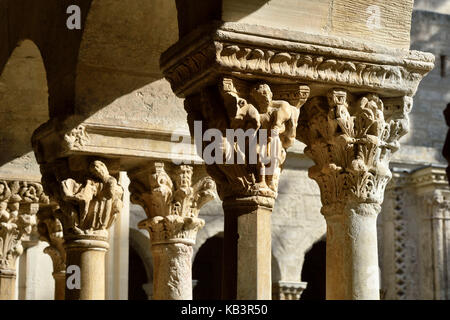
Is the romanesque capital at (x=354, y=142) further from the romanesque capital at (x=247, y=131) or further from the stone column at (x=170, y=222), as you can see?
the stone column at (x=170, y=222)

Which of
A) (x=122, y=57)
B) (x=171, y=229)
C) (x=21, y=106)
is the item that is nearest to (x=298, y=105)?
(x=122, y=57)

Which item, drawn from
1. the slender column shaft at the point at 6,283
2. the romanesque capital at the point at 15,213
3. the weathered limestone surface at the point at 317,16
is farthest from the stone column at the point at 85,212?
the slender column shaft at the point at 6,283

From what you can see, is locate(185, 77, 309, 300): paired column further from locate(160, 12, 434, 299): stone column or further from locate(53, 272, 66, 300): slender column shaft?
locate(53, 272, 66, 300): slender column shaft

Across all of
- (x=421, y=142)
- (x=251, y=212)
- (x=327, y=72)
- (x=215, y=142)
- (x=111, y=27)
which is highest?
(x=421, y=142)

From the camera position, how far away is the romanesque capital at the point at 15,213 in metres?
9.83

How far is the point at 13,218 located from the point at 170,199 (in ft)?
8.74

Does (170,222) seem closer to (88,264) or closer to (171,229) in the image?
(171,229)

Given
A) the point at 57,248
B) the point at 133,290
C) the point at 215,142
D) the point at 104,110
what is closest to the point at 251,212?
the point at 215,142

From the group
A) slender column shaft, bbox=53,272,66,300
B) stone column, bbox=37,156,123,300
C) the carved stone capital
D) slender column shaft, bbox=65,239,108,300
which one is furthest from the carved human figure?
the carved stone capital

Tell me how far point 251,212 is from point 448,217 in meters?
10.7

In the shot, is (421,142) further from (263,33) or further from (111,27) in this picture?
(263,33)

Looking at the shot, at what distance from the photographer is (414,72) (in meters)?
5.79

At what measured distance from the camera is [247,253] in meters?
5.48

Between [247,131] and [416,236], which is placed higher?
[416,236]
